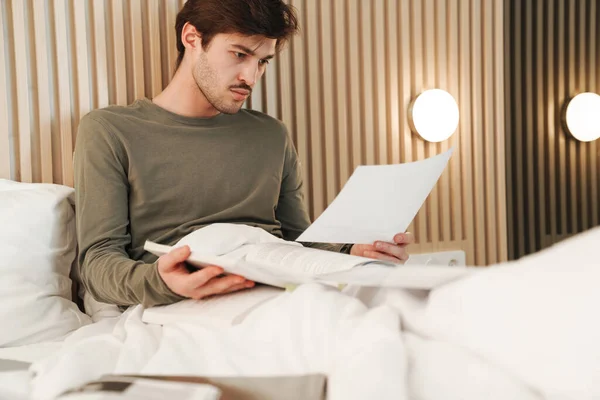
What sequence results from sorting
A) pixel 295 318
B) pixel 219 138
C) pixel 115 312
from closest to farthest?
pixel 295 318 < pixel 115 312 < pixel 219 138

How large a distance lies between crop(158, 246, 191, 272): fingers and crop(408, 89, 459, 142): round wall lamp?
127 centimetres

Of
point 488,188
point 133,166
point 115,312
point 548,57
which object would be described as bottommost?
point 115,312

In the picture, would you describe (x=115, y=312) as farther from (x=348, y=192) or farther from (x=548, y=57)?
(x=548, y=57)

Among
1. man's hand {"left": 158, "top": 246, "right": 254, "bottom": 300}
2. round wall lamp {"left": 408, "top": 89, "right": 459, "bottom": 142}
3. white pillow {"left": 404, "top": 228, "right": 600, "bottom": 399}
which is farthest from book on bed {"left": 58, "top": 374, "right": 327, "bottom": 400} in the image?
round wall lamp {"left": 408, "top": 89, "right": 459, "bottom": 142}

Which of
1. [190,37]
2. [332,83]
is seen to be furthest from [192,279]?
[332,83]

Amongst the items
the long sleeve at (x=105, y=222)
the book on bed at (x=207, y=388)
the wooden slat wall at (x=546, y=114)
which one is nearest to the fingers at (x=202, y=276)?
the long sleeve at (x=105, y=222)

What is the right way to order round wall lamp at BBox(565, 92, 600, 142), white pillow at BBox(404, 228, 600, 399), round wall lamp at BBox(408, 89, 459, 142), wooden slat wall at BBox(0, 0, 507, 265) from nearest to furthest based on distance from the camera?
white pillow at BBox(404, 228, 600, 399) → wooden slat wall at BBox(0, 0, 507, 265) → round wall lamp at BBox(408, 89, 459, 142) → round wall lamp at BBox(565, 92, 600, 142)

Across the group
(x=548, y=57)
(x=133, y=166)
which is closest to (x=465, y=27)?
(x=548, y=57)

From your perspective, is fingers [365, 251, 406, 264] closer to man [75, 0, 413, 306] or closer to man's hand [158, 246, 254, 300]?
man [75, 0, 413, 306]

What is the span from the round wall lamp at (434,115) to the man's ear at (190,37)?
2.72 ft

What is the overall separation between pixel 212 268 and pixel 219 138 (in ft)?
2.23

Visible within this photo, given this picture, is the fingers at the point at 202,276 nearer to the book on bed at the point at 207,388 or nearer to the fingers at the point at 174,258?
the fingers at the point at 174,258

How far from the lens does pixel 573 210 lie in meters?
2.54

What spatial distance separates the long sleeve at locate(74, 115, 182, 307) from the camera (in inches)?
42.9
